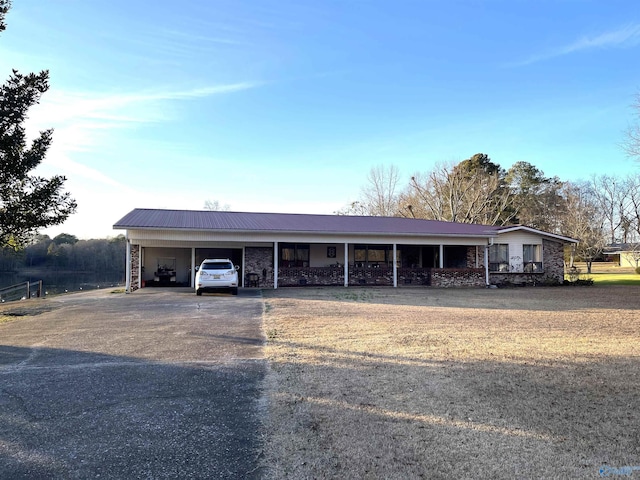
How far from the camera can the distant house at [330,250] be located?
61.3ft

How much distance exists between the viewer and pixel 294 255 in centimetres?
Result: 2203

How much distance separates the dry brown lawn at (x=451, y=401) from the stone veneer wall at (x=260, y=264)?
11.5m

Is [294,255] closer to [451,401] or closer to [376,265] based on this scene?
[376,265]

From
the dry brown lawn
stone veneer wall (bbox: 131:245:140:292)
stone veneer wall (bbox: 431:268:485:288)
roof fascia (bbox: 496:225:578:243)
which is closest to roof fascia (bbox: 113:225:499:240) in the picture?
roof fascia (bbox: 496:225:578:243)

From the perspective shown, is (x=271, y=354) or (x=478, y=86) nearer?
(x=271, y=354)

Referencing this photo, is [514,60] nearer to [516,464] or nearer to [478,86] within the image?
[478,86]

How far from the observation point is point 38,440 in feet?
10.7

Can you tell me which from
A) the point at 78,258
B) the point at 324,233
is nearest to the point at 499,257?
the point at 324,233

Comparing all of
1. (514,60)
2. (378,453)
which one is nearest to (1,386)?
(378,453)

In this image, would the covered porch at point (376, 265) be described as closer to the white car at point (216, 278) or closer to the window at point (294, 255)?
the window at point (294, 255)

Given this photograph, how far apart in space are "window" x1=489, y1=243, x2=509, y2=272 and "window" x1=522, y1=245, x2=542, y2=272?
101 centimetres

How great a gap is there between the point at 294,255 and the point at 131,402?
17.9m

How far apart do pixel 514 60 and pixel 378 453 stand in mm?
16576

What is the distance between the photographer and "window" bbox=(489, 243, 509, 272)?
2247 centimetres
